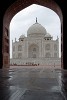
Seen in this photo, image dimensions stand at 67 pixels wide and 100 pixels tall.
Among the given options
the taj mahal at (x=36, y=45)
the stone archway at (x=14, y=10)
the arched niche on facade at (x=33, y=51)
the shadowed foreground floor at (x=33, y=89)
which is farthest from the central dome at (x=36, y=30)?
the shadowed foreground floor at (x=33, y=89)

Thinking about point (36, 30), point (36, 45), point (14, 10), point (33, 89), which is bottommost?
point (33, 89)

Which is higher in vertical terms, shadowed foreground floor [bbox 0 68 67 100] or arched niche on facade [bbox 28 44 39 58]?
arched niche on facade [bbox 28 44 39 58]

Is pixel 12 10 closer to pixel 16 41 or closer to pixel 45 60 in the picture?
pixel 45 60

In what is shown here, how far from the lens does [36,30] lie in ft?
153

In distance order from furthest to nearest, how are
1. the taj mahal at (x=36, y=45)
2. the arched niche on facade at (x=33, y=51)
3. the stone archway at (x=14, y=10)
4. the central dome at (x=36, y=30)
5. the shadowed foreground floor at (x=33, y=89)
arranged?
1. the arched niche on facade at (x=33, y=51)
2. the taj mahal at (x=36, y=45)
3. the central dome at (x=36, y=30)
4. the stone archway at (x=14, y=10)
5. the shadowed foreground floor at (x=33, y=89)

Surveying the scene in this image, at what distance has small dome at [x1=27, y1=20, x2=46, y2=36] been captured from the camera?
154 feet

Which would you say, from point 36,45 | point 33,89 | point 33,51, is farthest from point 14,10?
point 33,51

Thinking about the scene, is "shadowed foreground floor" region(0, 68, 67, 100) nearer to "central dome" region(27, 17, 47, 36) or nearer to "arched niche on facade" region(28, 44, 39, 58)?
"central dome" region(27, 17, 47, 36)

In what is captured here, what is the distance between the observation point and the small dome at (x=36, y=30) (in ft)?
154

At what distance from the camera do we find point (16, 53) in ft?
169

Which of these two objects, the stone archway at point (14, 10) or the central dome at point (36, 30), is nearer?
the stone archway at point (14, 10)

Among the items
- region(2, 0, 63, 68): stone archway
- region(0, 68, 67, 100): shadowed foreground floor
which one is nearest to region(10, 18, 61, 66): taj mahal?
region(2, 0, 63, 68): stone archway

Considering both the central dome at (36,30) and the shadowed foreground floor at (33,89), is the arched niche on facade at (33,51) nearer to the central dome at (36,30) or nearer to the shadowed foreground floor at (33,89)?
the central dome at (36,30)

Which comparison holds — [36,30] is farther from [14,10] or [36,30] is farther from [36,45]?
[14,10]
